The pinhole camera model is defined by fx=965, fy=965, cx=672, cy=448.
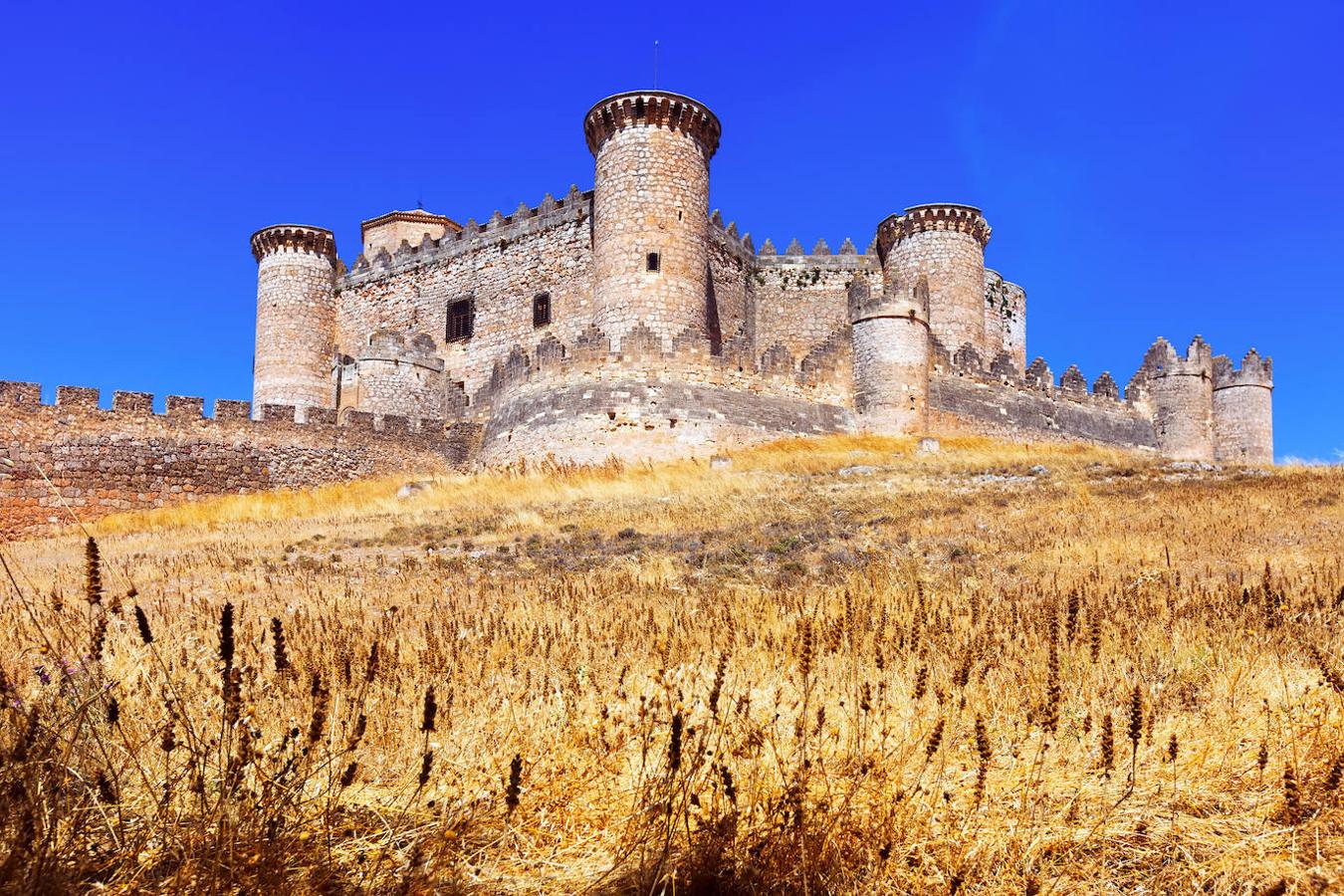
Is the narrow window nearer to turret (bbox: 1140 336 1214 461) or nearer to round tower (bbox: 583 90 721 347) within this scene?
round tower (bbox: 583 90 721 347)

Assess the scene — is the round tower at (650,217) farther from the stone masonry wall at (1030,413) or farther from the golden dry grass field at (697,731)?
the golden dry grass field at (697,731)

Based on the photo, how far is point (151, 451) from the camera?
71.9ft

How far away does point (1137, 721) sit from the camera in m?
3.55

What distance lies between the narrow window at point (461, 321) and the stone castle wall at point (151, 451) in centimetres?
884

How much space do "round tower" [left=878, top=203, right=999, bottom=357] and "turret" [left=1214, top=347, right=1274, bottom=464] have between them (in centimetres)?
977

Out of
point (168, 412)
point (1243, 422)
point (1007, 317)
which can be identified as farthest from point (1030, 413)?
point (168, 412)

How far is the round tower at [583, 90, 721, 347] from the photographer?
2636 centimetres

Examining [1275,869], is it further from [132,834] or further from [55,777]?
[55,777]

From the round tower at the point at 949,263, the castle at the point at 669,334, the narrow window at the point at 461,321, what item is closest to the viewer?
the castle at the point at 669,334

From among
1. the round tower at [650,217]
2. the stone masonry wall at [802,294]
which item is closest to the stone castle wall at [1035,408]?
the stone masonry wall at [802,294]

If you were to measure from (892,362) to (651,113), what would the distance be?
9577 millimetres

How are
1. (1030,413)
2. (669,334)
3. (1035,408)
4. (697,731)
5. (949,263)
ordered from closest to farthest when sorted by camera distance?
(697,731), (669,334), (1030,413), (1035,408), (949,263)

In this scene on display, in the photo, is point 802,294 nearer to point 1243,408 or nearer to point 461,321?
point 461,321

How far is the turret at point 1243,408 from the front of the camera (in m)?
34.7
